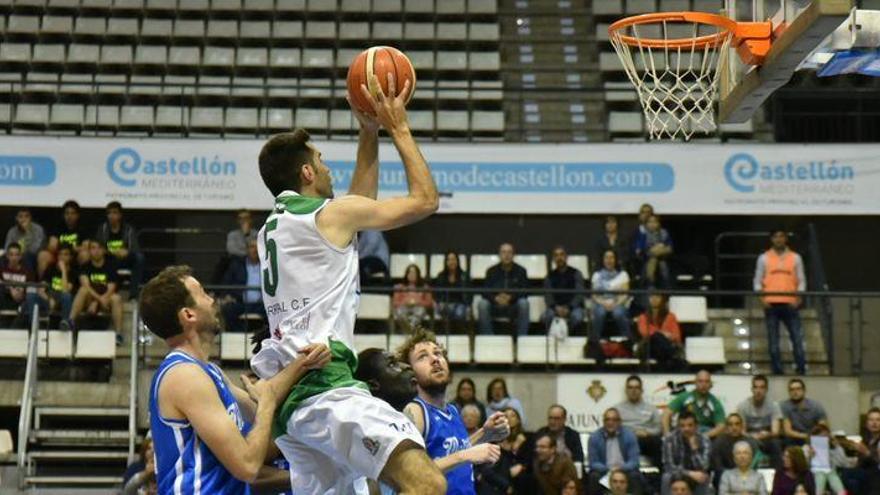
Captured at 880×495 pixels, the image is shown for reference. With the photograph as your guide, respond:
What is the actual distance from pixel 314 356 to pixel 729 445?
27.0 ft

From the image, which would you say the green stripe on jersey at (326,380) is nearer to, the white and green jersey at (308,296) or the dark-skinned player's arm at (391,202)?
the white and green jersey at (308,296)

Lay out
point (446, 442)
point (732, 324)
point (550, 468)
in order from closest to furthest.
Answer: point (446, 442) < point (550, 468) < point (732, 324)

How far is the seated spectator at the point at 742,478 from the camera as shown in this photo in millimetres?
12547

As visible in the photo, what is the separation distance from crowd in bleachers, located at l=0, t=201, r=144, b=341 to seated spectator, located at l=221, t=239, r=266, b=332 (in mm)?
943

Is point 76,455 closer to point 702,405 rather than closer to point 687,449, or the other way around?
point 687,449

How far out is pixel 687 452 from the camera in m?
12.9

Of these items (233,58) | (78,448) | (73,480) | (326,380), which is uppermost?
(233,58)

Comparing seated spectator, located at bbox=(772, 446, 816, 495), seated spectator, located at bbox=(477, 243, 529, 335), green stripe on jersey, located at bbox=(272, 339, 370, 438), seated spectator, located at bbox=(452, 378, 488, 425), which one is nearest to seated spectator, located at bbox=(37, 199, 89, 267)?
seated spectator, located at bbox=(477, 243, 529, 335)

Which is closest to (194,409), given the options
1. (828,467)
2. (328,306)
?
(328,306)

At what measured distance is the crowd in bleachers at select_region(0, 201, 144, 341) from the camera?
15.0 metres

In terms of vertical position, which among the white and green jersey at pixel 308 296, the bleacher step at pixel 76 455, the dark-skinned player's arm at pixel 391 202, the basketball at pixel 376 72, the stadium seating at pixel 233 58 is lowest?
the bleacher step at pixel 76 455

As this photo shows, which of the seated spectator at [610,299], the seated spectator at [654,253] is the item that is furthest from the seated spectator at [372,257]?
the seated spectator at [654,253]

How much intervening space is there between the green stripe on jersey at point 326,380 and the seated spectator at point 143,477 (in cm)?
415

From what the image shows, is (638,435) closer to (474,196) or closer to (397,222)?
(474,196)
